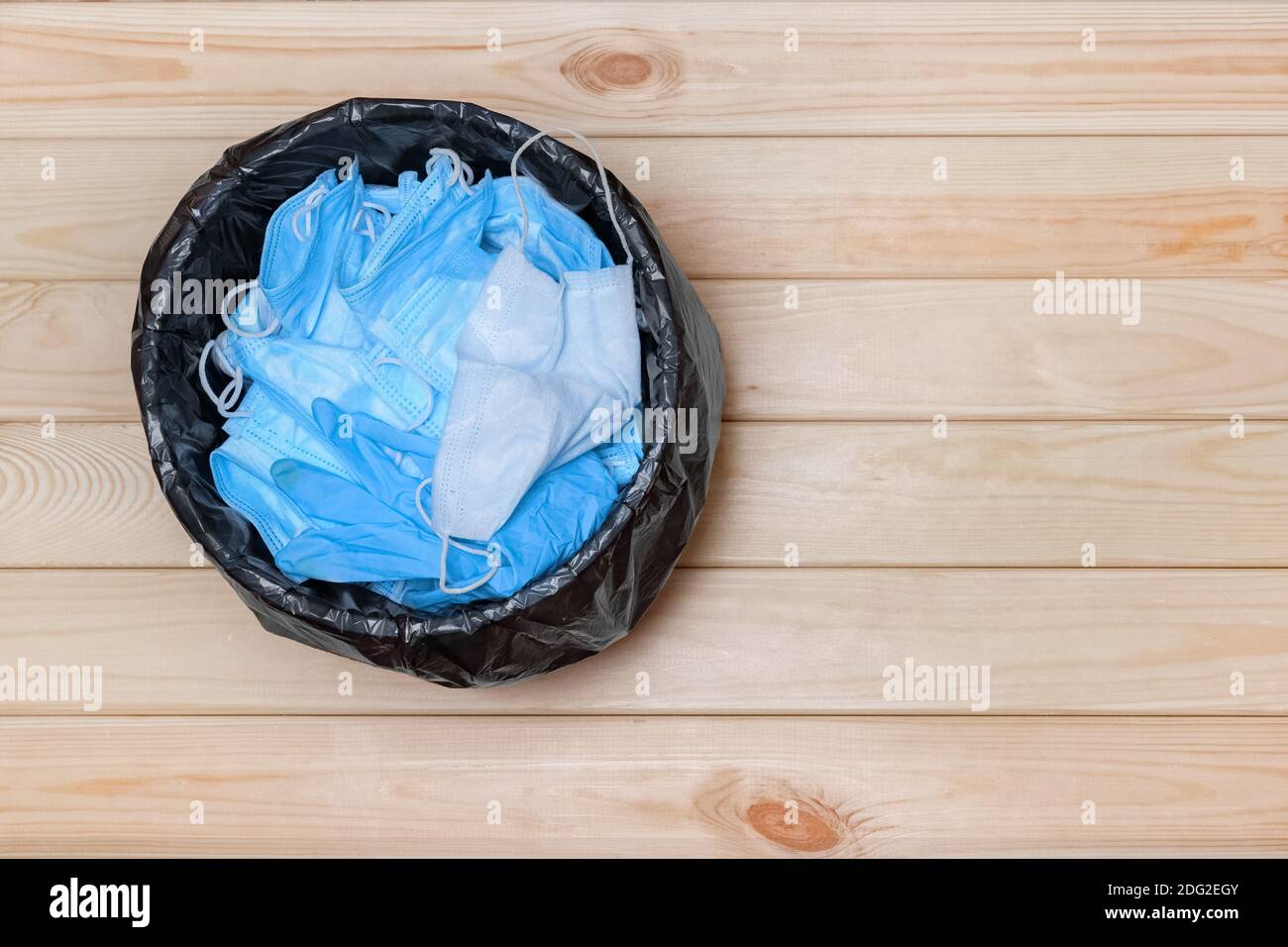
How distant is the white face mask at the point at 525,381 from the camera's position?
0.82 meters

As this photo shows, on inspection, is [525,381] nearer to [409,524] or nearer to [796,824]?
[409,524]

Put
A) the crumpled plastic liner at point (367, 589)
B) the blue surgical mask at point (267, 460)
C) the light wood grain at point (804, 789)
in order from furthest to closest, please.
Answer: the light wood grain at point (804, 789) < the blue surgical mask at point (267, 460) < the crumpled plastic liner at point (367, 589)

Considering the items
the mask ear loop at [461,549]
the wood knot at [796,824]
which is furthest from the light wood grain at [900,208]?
the wood knot at [796,824]

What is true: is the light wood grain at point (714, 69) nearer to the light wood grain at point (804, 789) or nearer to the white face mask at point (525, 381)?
the white face mask at point (525, 381)

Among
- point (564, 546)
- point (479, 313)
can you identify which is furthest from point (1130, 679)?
point (479, 313)

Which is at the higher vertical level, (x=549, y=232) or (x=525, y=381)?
(x=549, y=232)

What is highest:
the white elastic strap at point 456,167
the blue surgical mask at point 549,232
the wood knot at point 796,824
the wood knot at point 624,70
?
the wood knot at point 624,70

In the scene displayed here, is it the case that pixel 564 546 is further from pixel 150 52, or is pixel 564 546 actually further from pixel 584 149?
pixel 150 52

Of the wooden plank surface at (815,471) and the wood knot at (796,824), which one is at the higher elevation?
the wooden plank surface at (815,471)

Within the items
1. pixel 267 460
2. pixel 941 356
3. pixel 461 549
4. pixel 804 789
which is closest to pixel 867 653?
pixel 804 789

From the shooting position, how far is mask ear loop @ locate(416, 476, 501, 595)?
0.81m

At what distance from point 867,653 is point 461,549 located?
413 mm

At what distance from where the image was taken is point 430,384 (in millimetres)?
918

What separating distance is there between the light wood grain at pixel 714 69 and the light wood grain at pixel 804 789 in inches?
23.7
